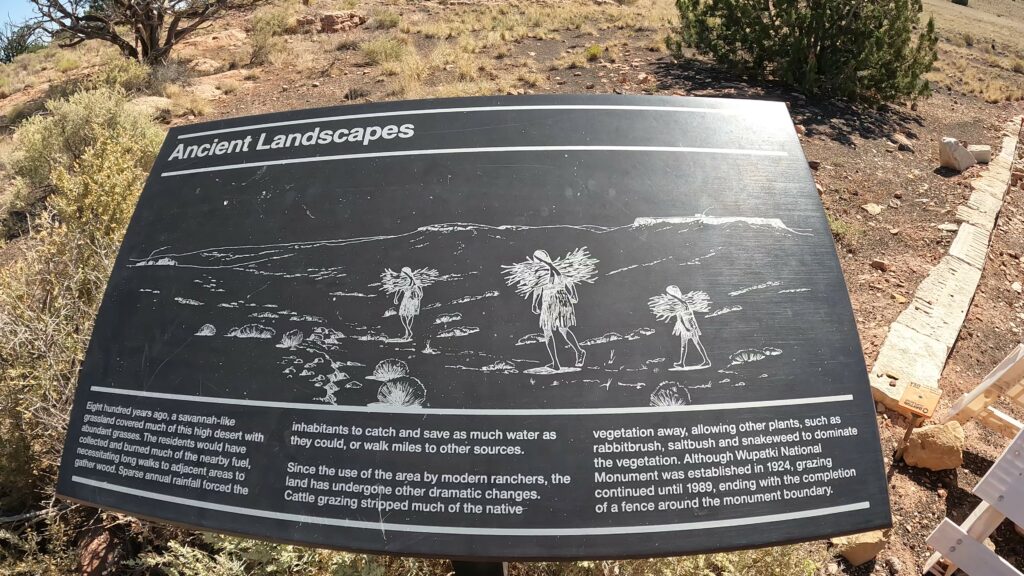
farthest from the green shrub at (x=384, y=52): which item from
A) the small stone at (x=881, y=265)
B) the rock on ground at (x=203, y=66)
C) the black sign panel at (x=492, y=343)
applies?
the black sign panel at (x=492, y=343)

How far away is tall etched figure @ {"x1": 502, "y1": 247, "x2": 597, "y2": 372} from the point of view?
1573 mm

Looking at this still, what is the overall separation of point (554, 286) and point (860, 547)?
230 centimetres

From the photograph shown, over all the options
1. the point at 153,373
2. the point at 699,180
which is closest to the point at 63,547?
the point at 153,373

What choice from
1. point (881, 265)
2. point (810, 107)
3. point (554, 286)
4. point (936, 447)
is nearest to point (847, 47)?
point (810, 107)

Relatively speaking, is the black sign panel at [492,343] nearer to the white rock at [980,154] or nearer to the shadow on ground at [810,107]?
the shadow on ground at [810,107]

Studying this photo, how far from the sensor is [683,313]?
1597 mm

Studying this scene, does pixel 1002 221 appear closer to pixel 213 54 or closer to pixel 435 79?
pixel 435 79

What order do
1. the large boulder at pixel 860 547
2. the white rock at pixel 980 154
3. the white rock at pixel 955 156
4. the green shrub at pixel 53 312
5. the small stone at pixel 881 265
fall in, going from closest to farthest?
the large boulder at pixel 860 547 < the green shrub at pixel 53 312 < the small stone at pixel 881 265 < the white rock at pixel 955 156 < the white rock at pixel 980 154

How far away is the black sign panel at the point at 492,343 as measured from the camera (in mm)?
1423

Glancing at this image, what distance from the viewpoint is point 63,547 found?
264cm

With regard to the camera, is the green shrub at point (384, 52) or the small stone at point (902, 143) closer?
the small stone at point (902, 143)

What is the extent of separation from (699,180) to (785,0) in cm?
813

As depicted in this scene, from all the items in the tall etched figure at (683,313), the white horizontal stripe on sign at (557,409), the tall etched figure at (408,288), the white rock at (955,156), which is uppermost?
the tall etched figure at (408,288)

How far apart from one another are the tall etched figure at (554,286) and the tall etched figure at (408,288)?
261 mm
